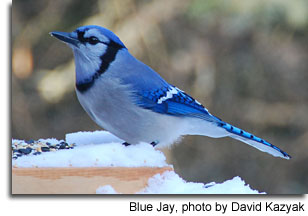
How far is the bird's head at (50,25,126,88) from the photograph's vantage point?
1.82m

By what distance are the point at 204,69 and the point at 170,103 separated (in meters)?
1.87

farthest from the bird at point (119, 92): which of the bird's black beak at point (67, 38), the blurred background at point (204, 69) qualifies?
the blurred background at point (204, 69)

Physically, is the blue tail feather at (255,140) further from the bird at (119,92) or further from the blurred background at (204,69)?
the blurred background at (204,69)

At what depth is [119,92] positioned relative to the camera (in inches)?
73.4

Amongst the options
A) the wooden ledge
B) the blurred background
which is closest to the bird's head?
Answer: the wooden ledge

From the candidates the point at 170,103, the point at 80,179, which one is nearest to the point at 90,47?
the point at 170,103

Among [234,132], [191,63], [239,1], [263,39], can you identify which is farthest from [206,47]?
[234,132]

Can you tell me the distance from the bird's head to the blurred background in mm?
1225

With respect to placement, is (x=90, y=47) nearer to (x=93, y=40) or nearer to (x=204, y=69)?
(x=93, y=40)

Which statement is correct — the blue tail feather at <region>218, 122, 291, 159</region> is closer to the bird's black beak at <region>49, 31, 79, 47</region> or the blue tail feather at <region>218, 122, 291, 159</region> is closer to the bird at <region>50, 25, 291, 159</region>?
the bird at <region>50, 25, 291, 159</region>

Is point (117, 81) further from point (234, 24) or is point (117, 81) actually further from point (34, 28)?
point (234, 24)

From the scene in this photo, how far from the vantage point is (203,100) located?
3.72 m

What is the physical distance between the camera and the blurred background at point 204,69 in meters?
3.26
